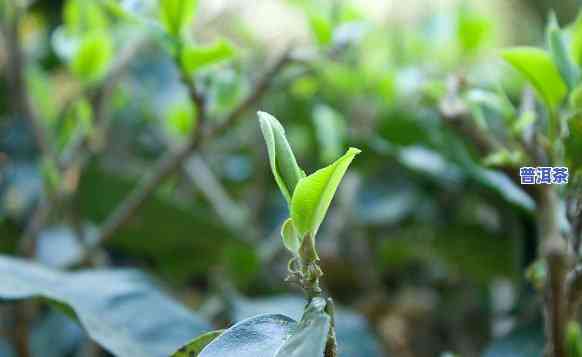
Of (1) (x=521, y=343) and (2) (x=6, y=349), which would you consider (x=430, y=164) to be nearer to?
(1) (x=521, y=343)

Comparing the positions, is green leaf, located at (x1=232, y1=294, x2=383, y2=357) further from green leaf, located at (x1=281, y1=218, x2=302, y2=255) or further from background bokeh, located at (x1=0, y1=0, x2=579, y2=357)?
green leaf, located at (x1=281, y1=218, x2=302, y2=255)

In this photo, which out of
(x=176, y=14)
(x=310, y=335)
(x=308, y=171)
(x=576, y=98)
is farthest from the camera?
(x=308, y=171)

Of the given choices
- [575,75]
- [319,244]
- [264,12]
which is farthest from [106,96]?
[264,12]

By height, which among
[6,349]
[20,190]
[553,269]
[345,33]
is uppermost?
[345,33]

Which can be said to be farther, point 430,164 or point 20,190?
point 20,190

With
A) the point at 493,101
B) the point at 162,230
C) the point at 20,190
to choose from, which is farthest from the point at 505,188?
the point at 20,190

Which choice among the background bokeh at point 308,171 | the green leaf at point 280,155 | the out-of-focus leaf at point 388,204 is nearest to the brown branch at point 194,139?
the background bokeh at point 308,171

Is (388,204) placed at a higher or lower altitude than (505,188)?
lower

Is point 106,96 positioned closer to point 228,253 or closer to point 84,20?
point 84,20
